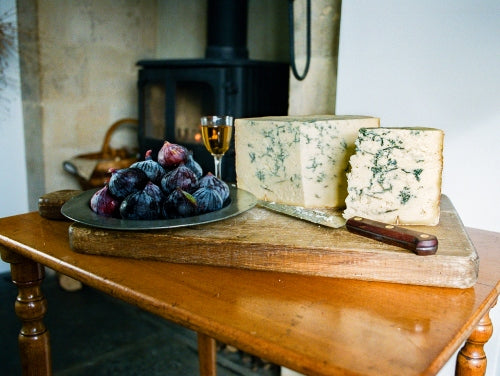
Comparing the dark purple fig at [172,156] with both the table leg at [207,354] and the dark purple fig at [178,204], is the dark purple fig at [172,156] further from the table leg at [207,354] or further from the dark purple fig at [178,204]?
the table leg at [207,354]

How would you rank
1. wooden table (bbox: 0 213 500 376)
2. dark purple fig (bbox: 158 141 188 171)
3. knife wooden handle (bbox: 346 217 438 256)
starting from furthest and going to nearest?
dark purple fig (bbox: 158 141 188 171) → knife wooden handle (bbox: 346 217 438 256) → wooden table (bbox: 0 213 500 376)

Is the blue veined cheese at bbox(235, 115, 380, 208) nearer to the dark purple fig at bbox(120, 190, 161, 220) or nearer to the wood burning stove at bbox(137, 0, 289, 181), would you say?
the dark purple fig at bbox(120, 190, 161, 220)

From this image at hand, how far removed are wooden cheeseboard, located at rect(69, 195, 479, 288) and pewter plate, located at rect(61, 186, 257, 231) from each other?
2cm

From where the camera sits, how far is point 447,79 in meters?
1.31

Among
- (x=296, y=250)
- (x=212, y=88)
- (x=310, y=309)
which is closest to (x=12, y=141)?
(x=212, y=88)

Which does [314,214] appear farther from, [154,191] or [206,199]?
[154,191]

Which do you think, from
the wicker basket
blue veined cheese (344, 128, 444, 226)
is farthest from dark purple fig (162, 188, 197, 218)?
the wicker basket

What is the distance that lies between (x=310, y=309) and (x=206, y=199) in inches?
13.8

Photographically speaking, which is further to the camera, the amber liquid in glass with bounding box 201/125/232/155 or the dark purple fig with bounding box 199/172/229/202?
the amber liquid in glass with bounding box 201/125/232/155

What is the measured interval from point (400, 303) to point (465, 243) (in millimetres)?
219

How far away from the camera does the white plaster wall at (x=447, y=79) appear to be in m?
1.25

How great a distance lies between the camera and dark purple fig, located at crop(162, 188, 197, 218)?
93cm

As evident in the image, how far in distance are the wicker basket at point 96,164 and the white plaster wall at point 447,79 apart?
5.31 ft

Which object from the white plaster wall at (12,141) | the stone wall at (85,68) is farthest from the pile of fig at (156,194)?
the stone wall at (85,68)
